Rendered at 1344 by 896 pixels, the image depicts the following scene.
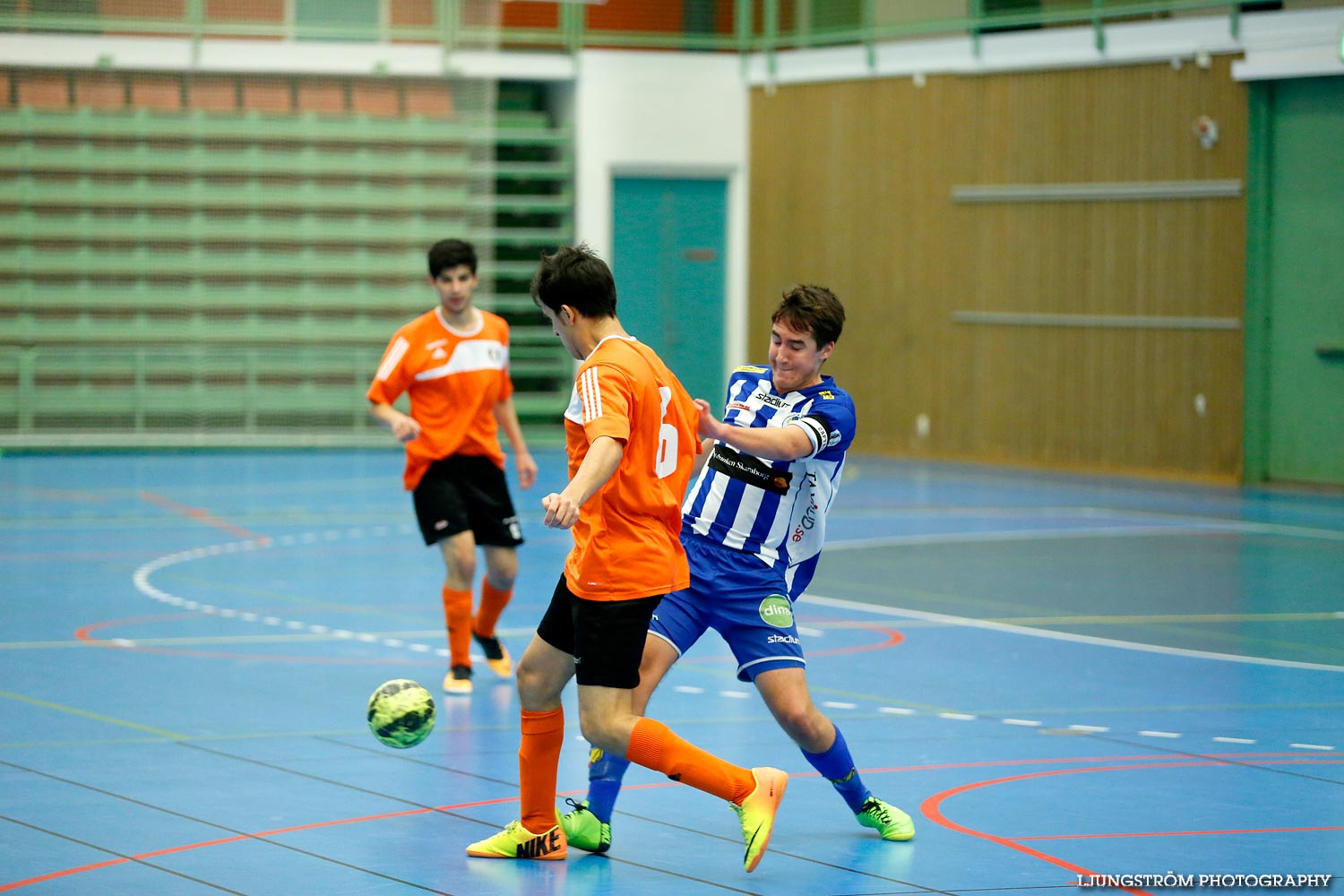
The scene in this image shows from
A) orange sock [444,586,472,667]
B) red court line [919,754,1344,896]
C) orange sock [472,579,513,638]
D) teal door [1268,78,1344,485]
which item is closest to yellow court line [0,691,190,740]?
orange sock [444,586,472,667]

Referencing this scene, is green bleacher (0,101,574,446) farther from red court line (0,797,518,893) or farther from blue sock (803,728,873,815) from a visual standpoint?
blue sock (803,728,873,815)

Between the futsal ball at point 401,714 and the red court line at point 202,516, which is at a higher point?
the futsal ball at point 401,714

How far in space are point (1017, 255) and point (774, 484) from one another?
1508 cm

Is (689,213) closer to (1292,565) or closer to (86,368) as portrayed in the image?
(86,368)

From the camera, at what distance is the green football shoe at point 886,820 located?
5.76 metres

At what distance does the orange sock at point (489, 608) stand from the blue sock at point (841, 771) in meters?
3.26

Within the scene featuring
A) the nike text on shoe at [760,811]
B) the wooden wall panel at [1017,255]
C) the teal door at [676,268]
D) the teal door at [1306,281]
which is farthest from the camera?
the teal door at [676,268]

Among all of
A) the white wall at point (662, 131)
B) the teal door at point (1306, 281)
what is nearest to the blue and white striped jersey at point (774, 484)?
the teal door at point (1306, 281)

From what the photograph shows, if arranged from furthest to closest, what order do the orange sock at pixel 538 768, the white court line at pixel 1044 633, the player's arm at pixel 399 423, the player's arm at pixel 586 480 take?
the white court line at pixel 1044 633 < the player's arm at pixel 399 423 < the orange sock at pixel 538 768 < the player's arm at pixel 586 480

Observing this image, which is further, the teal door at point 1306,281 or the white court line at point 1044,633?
the teal door at point 1306,281

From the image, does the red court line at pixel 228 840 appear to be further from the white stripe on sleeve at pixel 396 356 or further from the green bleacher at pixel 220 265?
the green bleacher at pixel 220 265

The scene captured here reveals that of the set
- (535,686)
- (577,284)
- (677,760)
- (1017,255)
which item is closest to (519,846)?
(535,686)

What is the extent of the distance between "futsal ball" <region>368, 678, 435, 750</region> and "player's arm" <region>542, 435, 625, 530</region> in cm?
182

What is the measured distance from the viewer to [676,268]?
23828mm
